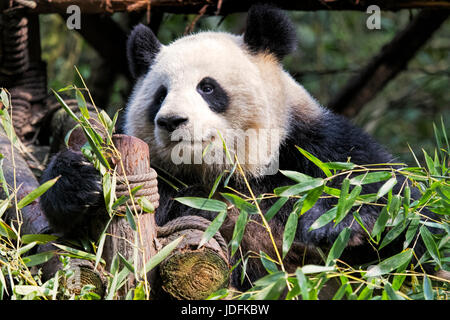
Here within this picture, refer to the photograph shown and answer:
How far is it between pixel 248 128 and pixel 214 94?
241mm

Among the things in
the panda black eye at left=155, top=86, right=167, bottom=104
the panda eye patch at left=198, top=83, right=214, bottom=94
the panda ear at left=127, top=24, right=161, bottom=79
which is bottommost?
the panda black eye at left=155, top=86, right=167, bottom=104

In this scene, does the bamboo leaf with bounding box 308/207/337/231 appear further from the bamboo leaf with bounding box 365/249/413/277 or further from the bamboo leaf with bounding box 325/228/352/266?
the bamboo leaf with bounding box 365/249/413/277

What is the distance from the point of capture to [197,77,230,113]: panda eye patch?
115 inches

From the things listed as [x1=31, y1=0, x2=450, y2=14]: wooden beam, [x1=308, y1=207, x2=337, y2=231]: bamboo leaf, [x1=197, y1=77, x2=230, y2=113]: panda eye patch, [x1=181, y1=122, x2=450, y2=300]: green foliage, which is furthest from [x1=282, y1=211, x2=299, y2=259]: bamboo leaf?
[x1=31, y1=0, x2=450, y2=14]: wooden beam

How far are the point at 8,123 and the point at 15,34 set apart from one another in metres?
1.59

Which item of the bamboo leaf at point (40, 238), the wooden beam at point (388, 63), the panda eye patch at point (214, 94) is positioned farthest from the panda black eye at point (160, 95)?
the wooden beam at point (388, 63)

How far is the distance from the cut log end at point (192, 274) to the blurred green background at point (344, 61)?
3348mm

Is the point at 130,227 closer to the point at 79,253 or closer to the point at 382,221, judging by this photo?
the point at 79,253

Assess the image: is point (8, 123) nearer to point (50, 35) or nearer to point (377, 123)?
point (50, 35)

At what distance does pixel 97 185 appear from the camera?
2367mm

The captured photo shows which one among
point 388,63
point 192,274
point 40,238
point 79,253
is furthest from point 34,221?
point 388,63

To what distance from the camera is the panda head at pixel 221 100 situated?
281cm

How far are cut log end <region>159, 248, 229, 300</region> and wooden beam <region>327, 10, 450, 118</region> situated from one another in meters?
3.36

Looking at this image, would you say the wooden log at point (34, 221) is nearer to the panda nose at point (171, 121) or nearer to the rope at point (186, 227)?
the rope at point (186, 227)
